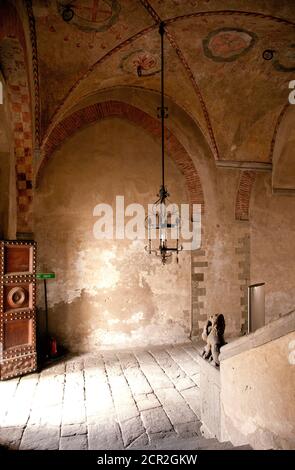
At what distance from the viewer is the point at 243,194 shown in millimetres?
7516

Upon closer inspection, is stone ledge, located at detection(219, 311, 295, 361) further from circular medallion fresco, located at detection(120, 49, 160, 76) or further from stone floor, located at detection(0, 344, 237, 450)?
circular medallion fresco, located at detection(120, 49, 160, 76)

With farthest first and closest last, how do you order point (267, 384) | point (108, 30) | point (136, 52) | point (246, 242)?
point (246, 242)
point (136, 52)
point (108, 30)
point (267, 384)

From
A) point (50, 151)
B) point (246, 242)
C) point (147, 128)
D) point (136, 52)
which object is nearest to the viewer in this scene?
point (136, 52)

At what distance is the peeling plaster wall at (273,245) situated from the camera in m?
7.66

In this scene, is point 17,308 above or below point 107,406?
above

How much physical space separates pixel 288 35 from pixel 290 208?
12.9 ft

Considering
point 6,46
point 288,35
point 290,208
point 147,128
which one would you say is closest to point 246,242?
point 290,208

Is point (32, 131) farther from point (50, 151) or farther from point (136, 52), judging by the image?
point (136, 52)

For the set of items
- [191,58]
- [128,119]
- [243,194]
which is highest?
[191,58]

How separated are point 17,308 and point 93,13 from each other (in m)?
4.76

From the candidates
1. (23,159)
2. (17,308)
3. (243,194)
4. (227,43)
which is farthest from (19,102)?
(243,194)

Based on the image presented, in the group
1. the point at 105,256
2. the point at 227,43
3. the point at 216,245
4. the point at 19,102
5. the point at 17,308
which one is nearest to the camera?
the point at 19,102

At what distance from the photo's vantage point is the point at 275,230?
7.77m

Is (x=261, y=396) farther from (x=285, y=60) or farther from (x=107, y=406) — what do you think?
(x=285, y=60)
